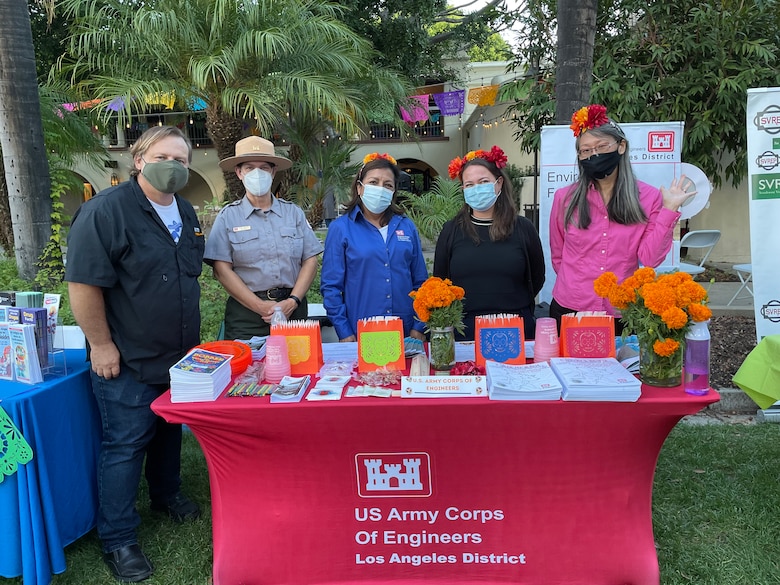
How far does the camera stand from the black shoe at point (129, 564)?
2207mm

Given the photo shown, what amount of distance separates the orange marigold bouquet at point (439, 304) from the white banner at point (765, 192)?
104 inches

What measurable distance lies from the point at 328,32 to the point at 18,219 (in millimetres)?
3910

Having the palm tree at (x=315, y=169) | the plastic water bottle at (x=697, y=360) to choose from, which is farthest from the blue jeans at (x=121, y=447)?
the palm tree at (x=315, y=169)

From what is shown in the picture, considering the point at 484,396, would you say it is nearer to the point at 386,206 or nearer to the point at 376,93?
the point at 386,206

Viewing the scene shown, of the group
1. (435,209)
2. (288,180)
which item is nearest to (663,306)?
(435,209)

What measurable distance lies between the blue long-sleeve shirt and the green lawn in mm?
1186

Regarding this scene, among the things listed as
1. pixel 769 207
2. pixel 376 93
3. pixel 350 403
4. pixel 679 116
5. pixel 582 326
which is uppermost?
pixel 376 93

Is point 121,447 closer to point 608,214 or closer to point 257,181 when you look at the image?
point 257,181

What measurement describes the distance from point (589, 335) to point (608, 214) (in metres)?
0.70

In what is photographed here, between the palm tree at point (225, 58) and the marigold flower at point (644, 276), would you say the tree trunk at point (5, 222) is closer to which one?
the palm tree at point (225, 58)

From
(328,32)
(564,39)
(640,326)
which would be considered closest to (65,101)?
(328,32)

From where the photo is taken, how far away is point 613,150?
2430 mm

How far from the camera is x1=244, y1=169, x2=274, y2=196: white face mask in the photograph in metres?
2.67

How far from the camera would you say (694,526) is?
2.49 metres
